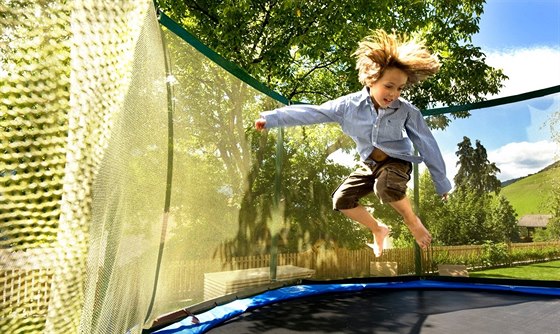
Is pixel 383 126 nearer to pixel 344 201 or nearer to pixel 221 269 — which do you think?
pixel 344 201

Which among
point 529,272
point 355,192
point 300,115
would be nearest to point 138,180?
point 300,115

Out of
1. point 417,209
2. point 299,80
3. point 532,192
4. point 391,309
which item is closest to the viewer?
point 391,309

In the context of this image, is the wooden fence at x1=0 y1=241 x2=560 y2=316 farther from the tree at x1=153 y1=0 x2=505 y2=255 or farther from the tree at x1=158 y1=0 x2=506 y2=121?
the tree at x1=158 y1=0 x2=506 y2=121

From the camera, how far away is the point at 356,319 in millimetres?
2266

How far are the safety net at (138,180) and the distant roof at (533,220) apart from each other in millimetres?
101

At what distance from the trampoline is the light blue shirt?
74 centimetres

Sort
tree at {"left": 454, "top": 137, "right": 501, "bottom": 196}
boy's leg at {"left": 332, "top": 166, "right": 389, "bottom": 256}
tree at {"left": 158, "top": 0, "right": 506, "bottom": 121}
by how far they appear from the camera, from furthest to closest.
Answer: tree at {"left": 158, "top": 0, "right": 506, "bottom": 121} < tree at {"left": 454, "top": 137, "right": 501, "bottom": 196} < boy's leg at {"left": 332, "top": 166, "right": 389, "bottom": 256}

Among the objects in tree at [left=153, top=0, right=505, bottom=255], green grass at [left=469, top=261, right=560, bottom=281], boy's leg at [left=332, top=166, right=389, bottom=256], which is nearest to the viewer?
boy's leg at [left=332, top=166, right=389, bottom=256]

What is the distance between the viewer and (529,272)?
11.2 feet

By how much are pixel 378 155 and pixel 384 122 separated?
17cm

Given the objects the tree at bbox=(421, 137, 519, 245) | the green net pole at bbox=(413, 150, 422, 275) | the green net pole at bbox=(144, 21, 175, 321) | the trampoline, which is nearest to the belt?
the trampoline

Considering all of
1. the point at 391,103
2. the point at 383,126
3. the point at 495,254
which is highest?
the point at 391,103

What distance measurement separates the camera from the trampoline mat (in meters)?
2.11

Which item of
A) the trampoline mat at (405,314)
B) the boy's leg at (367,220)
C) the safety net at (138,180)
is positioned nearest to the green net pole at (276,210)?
the safety net at (138,180)
